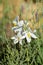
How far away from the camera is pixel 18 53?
1979 mm

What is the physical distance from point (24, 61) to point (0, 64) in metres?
0.15

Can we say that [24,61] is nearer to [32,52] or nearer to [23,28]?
[32,52]

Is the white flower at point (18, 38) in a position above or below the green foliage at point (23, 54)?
above

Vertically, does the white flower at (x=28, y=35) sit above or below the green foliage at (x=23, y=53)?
above

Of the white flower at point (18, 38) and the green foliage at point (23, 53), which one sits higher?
the white flower at point (18, 38)

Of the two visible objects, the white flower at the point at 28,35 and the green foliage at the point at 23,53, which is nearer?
the green foliage at the point at 23,53

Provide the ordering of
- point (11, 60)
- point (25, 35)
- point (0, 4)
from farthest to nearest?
point (0, 4)
point (25, 35)
point (11, 60)

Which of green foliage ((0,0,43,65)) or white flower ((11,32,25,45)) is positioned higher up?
white flower ((11,32,25,45))

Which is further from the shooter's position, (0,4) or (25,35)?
(0,4)

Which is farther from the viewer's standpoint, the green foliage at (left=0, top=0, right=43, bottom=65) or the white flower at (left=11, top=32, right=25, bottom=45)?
the white flower at (left=11, top=32, right=25, bottom=45)

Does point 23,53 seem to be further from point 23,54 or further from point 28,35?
point 28,35

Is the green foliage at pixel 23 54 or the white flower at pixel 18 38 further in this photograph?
the white flower at pixel 18 38

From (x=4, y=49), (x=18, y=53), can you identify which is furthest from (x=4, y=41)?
(x=18, y=53)

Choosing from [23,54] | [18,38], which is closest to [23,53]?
[23,54]
